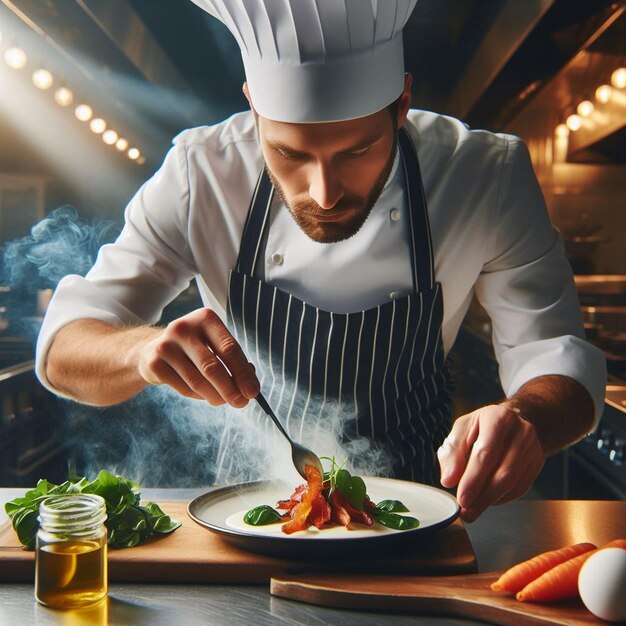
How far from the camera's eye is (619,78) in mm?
4801

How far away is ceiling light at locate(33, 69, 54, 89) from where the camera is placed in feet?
13.5

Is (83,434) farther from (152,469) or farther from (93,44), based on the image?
(93,44)

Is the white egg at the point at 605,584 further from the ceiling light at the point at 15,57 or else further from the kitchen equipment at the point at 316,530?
the ceiling light at the point at 15,57

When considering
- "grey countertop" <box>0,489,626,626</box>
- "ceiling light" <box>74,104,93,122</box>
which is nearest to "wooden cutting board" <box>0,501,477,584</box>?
"grey countertop" <box>0,489,626,626</box>

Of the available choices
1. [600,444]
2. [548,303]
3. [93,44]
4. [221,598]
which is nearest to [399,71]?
[548,303]

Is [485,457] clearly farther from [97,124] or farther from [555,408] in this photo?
[97,124]

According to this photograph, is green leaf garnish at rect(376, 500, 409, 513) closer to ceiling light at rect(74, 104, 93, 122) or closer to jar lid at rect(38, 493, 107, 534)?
jar lid at rect(38, 493, 107, 534)

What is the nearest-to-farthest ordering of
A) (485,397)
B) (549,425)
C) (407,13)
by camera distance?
(549,425)
(407,13)
(485,397)

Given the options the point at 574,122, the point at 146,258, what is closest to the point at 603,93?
the point at 574,122

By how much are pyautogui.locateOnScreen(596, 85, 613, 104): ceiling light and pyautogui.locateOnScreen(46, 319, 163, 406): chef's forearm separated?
3.99 metres

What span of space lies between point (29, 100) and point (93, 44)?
2.36 meters

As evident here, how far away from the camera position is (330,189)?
5.17 feet

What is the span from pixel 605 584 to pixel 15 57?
11.0 ft

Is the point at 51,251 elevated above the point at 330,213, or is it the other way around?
the point at 51,251
